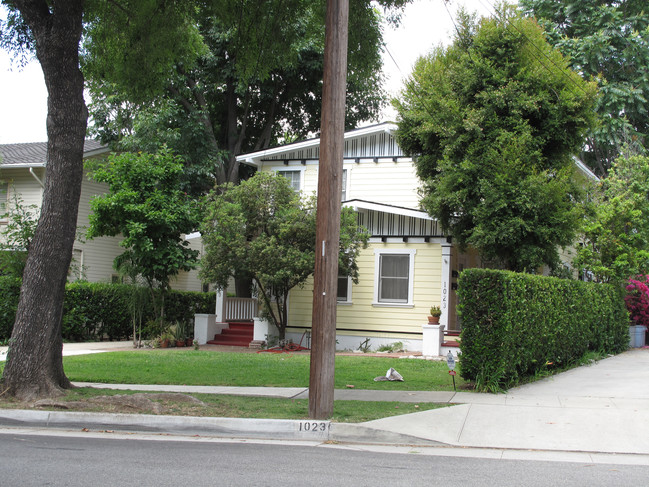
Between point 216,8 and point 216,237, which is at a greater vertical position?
point 216,8

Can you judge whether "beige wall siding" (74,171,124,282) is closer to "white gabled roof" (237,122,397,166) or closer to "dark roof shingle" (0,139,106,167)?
"dark roof shingle" (0,139,106,167)

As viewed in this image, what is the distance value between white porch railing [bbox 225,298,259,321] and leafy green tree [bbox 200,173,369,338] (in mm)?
3907

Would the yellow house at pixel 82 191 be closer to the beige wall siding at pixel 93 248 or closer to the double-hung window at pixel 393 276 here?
the beige wall siding at pixel 93 248

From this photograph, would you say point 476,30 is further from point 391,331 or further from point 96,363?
point 96,363

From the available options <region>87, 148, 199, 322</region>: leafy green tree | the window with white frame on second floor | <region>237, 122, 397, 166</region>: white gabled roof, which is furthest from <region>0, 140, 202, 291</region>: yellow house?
the window with white frame on second floor

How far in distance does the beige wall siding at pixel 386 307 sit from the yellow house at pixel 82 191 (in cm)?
738

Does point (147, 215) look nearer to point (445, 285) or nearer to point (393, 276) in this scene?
point (393, 276)

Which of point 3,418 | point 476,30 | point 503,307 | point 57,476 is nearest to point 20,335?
point 3,418

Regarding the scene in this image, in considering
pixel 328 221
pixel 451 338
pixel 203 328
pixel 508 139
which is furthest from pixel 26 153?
pixel 328 221

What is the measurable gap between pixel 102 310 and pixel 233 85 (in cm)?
1237

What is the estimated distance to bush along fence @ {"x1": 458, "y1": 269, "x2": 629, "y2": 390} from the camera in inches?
441

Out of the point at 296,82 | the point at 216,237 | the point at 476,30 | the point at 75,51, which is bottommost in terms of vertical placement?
the point at 216,237

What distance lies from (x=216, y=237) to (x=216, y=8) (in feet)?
22.0

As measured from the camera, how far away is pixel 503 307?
11117 mm
